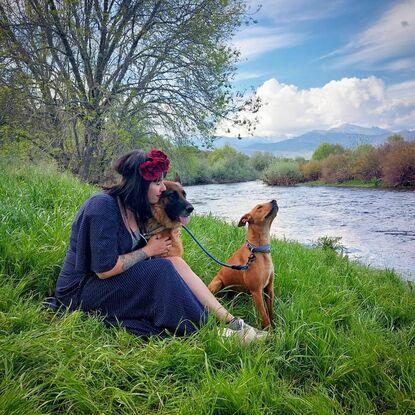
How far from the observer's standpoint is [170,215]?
3158 millimetres

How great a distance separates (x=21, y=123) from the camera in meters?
8.98

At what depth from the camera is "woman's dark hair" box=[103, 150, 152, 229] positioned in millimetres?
2920

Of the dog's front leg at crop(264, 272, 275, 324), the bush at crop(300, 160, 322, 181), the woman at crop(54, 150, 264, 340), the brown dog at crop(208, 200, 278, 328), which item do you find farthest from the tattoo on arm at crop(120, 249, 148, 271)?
the bush at crop(300, 160, 322, 181)

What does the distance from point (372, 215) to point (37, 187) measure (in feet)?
35.5

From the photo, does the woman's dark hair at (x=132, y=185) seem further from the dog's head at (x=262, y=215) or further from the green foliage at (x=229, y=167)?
the green foliage at (x=229, y=167)

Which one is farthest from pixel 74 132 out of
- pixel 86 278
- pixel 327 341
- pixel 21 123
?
pixel 327 341

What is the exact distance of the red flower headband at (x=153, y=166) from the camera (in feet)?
9.36

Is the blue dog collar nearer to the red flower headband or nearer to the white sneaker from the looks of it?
the white sneaker

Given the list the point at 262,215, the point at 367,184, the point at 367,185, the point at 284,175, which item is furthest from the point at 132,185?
the point at 284,175

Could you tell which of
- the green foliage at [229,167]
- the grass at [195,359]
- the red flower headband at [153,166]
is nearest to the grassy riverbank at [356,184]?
the green foliage at [229,167]

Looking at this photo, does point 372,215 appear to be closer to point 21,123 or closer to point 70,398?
point 21,123

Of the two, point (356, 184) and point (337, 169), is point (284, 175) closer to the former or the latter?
point (337, 169)

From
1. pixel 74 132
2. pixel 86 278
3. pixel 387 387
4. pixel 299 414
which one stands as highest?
pixel 74 132

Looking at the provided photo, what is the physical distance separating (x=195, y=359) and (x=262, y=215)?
4.94 feet
